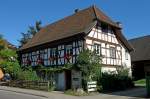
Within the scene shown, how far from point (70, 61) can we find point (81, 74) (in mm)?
2919

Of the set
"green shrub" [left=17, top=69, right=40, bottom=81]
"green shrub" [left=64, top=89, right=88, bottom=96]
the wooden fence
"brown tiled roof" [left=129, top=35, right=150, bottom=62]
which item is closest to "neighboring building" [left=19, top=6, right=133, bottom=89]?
"green shrub" [left=17, top=69, right=40, bottom=81]

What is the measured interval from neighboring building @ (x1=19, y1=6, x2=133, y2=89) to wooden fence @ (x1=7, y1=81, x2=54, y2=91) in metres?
2.66

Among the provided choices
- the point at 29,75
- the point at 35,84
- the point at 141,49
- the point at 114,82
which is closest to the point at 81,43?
the point at 114,82

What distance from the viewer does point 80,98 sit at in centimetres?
2238

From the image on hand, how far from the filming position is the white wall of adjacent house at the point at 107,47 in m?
31.0

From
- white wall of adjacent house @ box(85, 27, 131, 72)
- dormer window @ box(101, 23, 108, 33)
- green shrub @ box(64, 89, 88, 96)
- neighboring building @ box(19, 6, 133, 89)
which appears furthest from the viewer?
dormer window @ box(101, 23, 108, 33)

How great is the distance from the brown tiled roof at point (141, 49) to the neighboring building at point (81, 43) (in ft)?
25.6

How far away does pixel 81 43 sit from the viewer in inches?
1182

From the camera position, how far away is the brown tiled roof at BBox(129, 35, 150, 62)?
4488 centimetres

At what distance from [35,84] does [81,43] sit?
6614mm

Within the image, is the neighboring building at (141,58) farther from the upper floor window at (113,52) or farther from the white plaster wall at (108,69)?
the white plaster wall at (108,69)

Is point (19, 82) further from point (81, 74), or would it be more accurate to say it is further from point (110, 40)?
point (110, 40)

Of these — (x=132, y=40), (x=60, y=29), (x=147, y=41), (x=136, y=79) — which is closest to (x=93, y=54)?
(x=60, y=29)

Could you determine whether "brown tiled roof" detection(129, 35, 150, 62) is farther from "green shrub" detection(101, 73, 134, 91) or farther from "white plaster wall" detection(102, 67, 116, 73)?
"green shrub" detection(101, 73, 134, 91)
